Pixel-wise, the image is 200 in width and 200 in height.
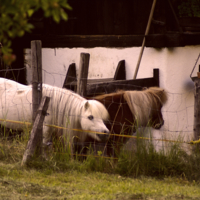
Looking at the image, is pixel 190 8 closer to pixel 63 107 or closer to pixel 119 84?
pixel 119 84

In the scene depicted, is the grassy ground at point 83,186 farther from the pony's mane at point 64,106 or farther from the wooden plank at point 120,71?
the wooden plank at point 120,71

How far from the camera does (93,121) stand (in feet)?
16.0

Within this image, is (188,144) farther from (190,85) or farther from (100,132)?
(190,85)

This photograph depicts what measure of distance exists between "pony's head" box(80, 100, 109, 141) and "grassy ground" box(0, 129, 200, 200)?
429mm

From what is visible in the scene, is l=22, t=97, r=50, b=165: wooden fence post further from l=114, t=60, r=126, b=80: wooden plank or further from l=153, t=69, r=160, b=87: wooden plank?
l=114, t=60, r=126, b=80: wooden plank

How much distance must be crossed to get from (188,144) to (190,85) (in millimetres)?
2322

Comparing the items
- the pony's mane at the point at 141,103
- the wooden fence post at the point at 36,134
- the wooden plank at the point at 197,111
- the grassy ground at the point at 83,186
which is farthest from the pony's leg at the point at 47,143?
the wooden plank at the point at 197,111

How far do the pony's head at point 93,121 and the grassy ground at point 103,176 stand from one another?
43 cm

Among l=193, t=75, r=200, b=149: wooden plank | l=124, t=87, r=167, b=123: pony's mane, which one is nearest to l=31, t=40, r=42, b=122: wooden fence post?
l=124, t=87, r=167, b=123: pony's mane

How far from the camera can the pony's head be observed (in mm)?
4805

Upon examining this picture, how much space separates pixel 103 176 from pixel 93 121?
3.09 feet

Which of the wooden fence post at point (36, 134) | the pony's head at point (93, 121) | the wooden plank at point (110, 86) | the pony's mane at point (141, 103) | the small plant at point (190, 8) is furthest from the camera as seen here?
the small plant at point (190, 8)

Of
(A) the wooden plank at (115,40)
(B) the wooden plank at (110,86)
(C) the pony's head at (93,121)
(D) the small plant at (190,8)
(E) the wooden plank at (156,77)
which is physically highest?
(D) the small plant at (190,8)

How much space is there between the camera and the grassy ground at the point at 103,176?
11.7 feet
